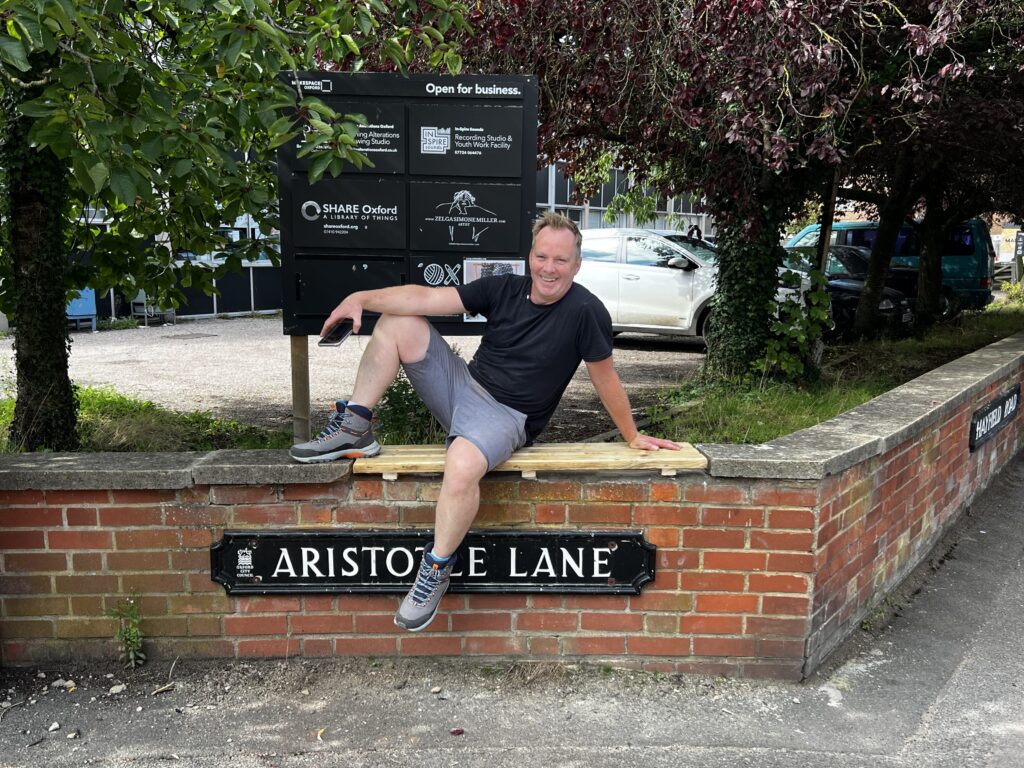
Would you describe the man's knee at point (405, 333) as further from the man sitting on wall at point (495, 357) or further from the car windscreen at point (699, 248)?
the car windscreen at point (699, 248)

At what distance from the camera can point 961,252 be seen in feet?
54.7

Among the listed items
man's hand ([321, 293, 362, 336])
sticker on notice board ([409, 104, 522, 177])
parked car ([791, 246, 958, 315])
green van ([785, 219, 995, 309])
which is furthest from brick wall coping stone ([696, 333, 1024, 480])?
green van ([785, 219, 995, 309])

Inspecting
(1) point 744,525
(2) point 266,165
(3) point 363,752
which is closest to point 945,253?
(2) point 266,165

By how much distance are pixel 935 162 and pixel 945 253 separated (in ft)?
27.3

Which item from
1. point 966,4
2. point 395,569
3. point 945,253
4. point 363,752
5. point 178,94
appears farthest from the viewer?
point 945,253

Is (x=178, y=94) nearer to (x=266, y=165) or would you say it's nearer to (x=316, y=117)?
(x=316, y=117)

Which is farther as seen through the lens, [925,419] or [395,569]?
[925,419]

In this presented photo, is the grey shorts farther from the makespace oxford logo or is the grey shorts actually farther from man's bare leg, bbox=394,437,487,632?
the makespace oxford logo

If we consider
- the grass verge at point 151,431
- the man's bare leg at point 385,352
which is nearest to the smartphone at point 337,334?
the man's bare leg at point 385,352

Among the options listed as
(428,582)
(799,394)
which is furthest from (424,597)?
(799,394)

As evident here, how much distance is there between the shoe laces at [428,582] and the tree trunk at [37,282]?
284cm

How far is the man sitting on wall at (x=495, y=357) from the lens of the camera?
3479mm

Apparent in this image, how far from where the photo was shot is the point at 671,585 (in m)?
3.55

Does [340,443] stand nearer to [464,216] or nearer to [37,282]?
[464,216]
